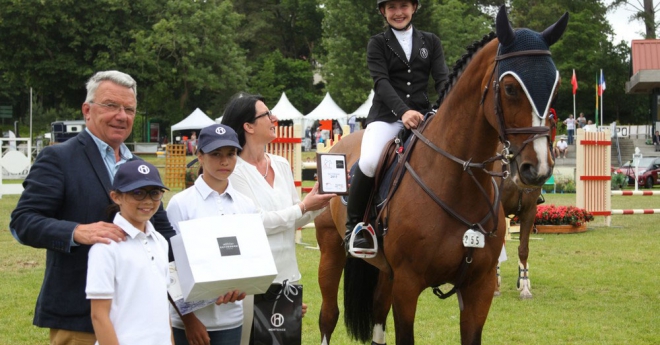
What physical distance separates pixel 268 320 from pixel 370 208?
1610mm

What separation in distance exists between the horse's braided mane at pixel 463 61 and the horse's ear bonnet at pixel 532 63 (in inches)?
19.4

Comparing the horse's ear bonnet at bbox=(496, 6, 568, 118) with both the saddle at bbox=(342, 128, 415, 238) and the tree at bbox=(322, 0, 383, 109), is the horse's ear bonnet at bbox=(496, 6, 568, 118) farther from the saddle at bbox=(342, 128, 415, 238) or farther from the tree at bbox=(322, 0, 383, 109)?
the tree at bbox=(322, 0, 383, 109)

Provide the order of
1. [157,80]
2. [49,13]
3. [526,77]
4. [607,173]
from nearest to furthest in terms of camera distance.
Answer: [526,77], [607,173], [49,13], [157,80]

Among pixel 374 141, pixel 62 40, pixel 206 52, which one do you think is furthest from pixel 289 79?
pixel 374 141

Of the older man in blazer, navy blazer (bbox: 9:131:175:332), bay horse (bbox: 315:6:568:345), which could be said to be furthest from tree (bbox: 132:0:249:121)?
navy blazer (bbox: 9:131:175:332)

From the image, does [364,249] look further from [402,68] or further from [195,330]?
[195,330]

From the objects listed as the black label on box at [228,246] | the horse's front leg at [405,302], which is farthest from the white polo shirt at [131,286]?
the horse's front leg at [405,302]

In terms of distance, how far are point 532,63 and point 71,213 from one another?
8.82ft

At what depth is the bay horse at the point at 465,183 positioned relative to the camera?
4.49 m

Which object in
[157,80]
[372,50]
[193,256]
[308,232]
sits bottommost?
[308,232]

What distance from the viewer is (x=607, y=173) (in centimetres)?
1642

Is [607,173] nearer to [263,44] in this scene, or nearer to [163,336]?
[163,336]

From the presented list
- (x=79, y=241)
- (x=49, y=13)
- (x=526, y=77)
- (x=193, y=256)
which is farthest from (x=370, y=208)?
(x=49, y=13)

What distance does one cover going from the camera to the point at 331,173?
4.80m
